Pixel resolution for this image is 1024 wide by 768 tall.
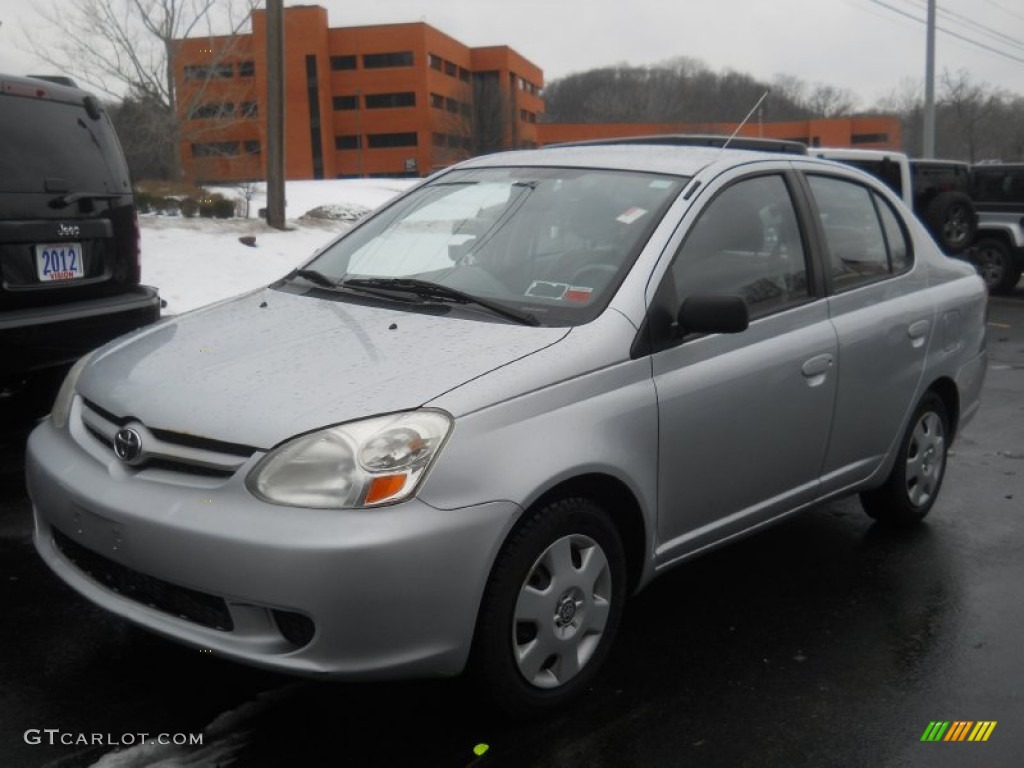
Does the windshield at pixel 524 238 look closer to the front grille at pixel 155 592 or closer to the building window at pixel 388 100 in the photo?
the front grille at pixel 155 592

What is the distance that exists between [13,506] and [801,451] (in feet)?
12.0

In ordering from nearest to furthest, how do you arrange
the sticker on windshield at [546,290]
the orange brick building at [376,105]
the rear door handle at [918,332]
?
the sticker on windshield at [546,290] < the rear door handle at [918,332] < the orange brick building at [376,105]

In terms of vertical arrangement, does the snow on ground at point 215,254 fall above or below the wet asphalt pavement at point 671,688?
above

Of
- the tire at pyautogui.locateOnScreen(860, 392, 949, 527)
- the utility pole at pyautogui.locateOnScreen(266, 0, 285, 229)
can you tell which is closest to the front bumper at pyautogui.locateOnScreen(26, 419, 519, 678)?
the tire at pyautogui.locateOnScreen(860, 392, 949, 527)

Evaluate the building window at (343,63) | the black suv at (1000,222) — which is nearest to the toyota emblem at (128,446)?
the black suv at (1000,222)

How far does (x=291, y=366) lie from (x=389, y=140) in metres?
81.0

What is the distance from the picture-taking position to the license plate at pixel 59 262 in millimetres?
5344

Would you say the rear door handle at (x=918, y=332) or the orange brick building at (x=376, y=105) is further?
the orange brick building at (x=376, y=105)

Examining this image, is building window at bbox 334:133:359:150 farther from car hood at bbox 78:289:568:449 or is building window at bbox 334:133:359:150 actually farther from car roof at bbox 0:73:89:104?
car hood at bbox 78:289:568:449

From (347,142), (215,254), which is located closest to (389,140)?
(347,142)

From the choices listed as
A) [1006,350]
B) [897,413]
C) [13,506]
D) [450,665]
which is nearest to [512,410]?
[450,665]

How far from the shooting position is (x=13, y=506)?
16.3 ft

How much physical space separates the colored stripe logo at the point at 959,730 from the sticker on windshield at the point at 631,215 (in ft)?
6.19

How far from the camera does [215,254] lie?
575 inches
